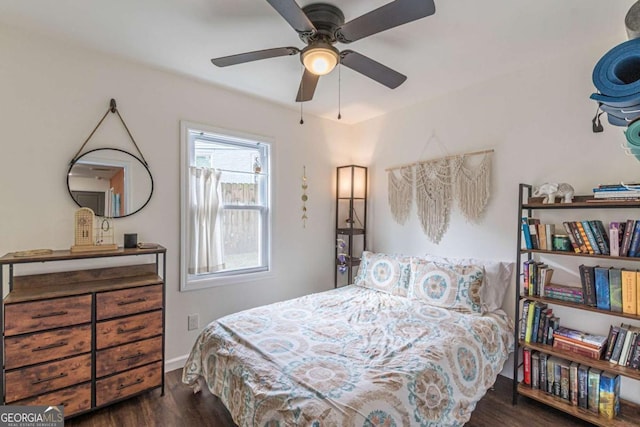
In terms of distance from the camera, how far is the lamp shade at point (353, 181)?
148 inches

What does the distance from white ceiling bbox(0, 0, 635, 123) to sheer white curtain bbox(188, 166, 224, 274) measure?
0.88 metres

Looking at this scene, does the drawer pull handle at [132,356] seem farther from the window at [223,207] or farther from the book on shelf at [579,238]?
the book on shelf at [579,238]

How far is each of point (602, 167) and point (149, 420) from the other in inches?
137

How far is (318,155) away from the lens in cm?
368

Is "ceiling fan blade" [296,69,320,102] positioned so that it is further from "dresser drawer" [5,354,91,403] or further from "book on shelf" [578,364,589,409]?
"book on shelf" [578,364,589,409]

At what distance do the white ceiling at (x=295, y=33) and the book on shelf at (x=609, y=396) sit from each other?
2.18 metres

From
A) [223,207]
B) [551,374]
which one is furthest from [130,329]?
[551,374]

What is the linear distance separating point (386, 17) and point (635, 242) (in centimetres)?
190

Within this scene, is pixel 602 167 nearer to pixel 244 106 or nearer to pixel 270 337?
pixel 270 337

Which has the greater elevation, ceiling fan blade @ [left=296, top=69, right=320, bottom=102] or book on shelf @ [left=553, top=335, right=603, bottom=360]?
ceiling fan blade @ [left=296, top=69, right=320, bottom=102]

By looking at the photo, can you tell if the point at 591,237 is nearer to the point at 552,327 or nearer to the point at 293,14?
the point at 552,327

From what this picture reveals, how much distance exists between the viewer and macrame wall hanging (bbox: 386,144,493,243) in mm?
2785

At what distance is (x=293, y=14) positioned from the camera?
1.44m

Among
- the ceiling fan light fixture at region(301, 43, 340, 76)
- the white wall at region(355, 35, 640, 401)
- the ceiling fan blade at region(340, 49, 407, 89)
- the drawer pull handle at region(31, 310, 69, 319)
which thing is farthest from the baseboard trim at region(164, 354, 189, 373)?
the ceiling fan blade at region(340, 49, 407, 89)
